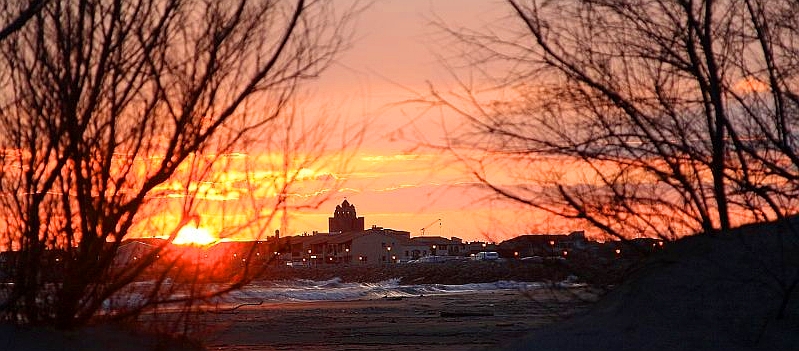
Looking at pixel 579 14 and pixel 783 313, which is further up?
pixel 579 14

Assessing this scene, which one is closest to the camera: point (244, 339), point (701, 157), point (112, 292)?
point (701, 157)

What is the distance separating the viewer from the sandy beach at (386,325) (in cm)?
1208

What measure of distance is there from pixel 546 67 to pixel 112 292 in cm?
456

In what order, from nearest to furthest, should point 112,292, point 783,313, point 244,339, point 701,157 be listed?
point 783,313 → point 701,157 → point 112,292 → point 244,339

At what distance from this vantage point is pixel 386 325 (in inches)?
833

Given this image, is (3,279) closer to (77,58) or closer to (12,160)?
(12,160)

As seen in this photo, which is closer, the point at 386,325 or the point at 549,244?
the point at 549,244

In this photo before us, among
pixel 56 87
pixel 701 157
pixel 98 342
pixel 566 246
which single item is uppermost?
pixel 56 87

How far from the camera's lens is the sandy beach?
39.6 feet

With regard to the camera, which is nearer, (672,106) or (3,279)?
(672,106)

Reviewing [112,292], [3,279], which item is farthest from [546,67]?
[3,279]

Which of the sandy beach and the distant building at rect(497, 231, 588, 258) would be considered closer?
the distant building at rect(497, 231, 588, 258)

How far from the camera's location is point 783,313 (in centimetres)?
895

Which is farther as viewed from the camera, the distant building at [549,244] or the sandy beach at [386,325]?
the sandy beach at [386,325]
